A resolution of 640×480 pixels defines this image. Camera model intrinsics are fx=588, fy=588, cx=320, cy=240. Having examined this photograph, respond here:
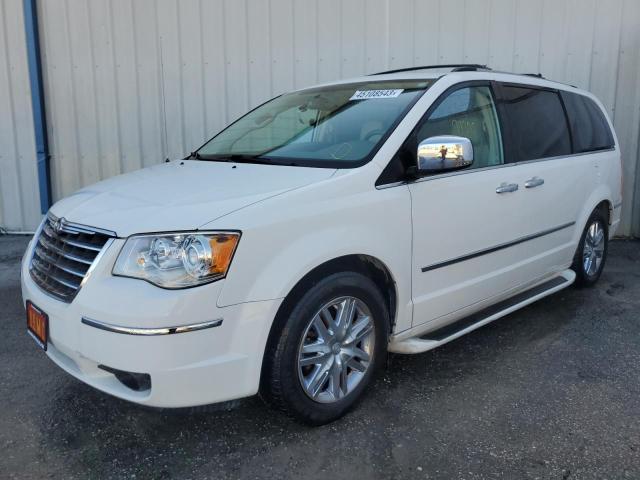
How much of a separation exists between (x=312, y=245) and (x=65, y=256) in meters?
1.09

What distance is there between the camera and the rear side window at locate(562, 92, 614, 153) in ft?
14.9

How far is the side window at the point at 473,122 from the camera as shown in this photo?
3271 mm

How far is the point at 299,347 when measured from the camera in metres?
2.54

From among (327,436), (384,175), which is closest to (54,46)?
(384,175)

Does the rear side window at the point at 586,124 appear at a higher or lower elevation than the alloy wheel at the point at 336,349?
higher

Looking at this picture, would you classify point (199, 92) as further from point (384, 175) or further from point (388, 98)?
point (384, 175)

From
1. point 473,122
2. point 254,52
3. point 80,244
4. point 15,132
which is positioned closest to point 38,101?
point 15,132

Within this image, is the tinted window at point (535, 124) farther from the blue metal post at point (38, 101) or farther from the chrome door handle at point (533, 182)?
the blue metal post at point (38, 101)

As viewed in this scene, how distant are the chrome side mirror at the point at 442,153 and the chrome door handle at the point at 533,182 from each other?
957 mm

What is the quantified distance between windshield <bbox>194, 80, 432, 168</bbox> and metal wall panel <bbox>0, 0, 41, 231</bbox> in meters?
4.02

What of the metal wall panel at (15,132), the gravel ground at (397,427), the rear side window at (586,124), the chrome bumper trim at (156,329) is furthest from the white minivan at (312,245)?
the metal wall panel at (15,132)

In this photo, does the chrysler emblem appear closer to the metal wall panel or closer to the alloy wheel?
the alloy wheel

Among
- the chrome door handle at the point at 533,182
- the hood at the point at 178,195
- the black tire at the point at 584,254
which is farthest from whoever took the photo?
the black tire at the point at 584,254

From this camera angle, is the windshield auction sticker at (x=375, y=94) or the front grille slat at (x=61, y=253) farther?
the windshield auction sticker at (x=375, y=94)
